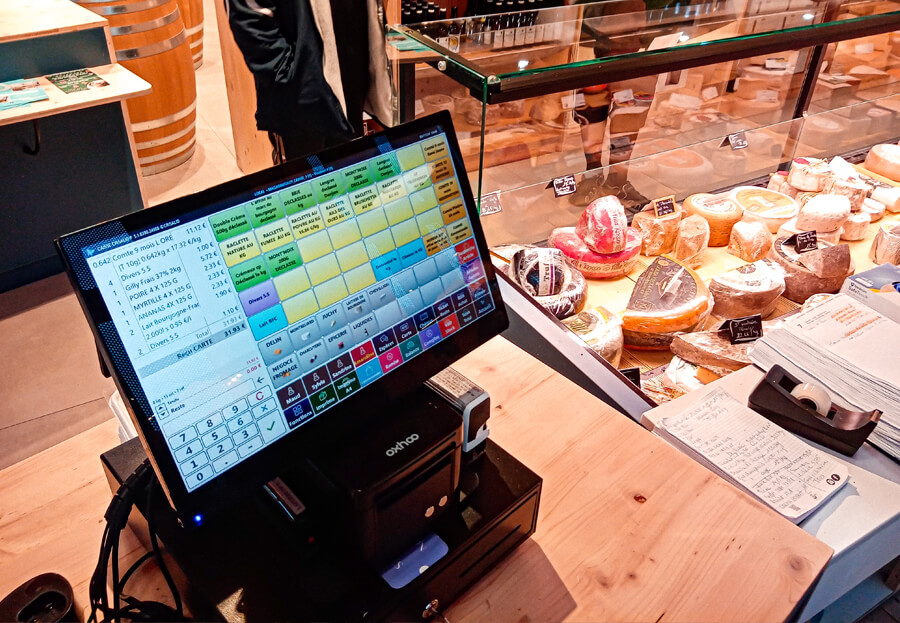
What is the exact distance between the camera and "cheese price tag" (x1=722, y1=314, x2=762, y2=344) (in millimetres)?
1621

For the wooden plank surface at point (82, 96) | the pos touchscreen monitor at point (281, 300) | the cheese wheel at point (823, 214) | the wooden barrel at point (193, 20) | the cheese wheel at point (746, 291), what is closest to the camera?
the pos touchscreen monitor at point (281, 300)

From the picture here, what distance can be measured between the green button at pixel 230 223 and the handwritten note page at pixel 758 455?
88 cm

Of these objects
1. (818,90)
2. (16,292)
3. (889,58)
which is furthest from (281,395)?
(16,292)

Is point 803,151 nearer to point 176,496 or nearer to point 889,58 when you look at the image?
point 889,58

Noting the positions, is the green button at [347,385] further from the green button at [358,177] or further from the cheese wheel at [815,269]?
the cheese wheel at [815,269]

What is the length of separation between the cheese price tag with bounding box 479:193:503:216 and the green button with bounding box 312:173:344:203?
3.24ft

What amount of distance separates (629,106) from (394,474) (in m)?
1.70

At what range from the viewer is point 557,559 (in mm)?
929

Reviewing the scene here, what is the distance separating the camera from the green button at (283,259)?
0.73 m

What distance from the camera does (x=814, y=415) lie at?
1.32 metres

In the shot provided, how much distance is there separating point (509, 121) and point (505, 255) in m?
0.71

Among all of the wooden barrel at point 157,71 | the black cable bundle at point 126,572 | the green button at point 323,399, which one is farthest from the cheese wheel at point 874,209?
the wooden barrel at point 157,71

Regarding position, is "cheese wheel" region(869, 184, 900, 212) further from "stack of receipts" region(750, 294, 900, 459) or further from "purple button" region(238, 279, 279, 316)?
"purple button" region(238, 279, 279, 316)

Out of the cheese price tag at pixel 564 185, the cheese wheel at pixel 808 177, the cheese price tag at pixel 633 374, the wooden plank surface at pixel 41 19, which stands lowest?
the cheese price tag at pixel 633 374
